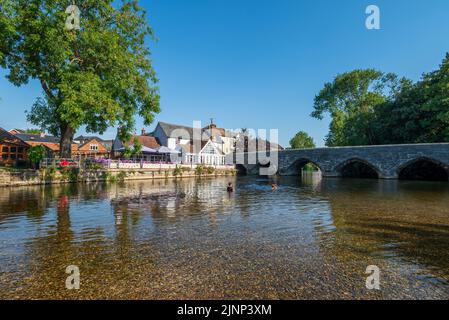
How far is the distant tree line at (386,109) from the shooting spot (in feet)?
121

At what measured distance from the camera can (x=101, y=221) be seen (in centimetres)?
1032

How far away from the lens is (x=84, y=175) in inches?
1115

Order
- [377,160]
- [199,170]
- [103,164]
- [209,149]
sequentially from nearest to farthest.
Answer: [103,164]
[377,160]
[199,170]
[209,149]

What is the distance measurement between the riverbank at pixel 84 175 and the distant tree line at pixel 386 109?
109ft

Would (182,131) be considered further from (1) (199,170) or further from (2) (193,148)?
(1) (199,170)

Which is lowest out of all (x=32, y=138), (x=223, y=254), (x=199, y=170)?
(x=223, y=254)

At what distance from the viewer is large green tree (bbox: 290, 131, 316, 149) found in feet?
305

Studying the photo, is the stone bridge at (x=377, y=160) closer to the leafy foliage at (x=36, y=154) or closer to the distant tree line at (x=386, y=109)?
the distant tree line at (x=386, y=109)

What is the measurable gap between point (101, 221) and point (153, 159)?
130ft

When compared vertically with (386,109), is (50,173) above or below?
below

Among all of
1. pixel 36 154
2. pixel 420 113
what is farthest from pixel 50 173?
pixel 420 113

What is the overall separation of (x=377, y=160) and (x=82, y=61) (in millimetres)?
41963

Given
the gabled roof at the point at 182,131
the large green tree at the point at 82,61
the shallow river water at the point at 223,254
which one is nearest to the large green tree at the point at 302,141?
the gabled roof at the point at 182,131
